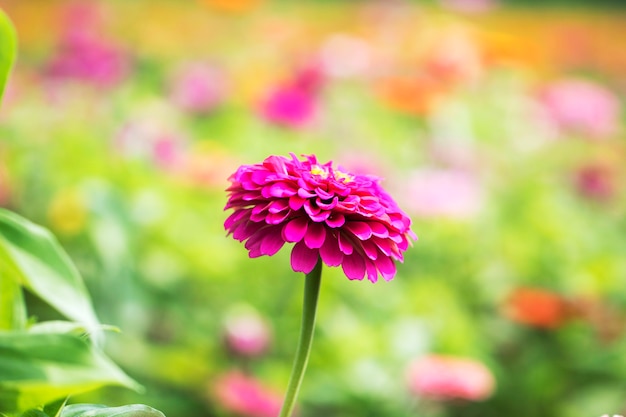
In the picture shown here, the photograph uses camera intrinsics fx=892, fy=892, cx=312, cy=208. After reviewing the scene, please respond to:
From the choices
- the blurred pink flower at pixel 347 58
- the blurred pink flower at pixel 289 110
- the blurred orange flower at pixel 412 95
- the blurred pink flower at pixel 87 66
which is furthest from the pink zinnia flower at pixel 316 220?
the blurred pink flower at pixel 347 58

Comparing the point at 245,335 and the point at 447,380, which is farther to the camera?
the point at 245,335

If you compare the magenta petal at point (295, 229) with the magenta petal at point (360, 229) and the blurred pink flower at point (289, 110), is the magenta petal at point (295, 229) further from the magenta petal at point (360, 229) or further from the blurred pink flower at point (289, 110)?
the blurred pink flower at point (289, 110)

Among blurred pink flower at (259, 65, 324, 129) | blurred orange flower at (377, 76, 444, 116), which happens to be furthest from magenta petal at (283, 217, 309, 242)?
blurred orange flower at (377, 76, 444, 116)

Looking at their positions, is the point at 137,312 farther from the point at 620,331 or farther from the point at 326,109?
the point at 326,109

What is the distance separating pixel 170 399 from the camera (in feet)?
4.38

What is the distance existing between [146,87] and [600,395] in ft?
5.03

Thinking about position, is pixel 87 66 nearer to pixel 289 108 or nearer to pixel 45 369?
pixel 289 108

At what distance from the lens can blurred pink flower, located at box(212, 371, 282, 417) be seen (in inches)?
48.3

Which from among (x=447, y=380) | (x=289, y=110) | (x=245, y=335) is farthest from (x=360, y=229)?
(x=289, y=110)

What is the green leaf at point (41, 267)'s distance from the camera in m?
0.46

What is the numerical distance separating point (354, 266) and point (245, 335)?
0.93m

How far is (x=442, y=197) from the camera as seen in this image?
1.69 meters

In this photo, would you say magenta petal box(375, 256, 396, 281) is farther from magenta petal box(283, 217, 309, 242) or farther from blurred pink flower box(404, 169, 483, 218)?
blurred pink flower box(404, 169, 483, 218)

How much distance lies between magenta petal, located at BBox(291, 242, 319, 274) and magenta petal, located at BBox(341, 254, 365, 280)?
0.6 inches
